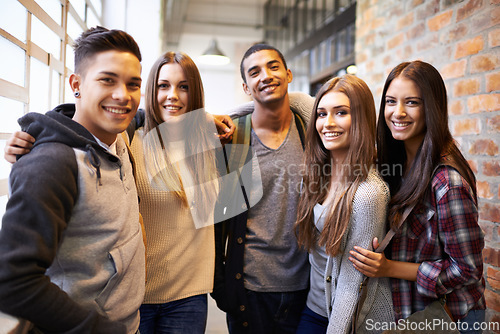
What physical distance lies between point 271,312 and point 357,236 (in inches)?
23.2

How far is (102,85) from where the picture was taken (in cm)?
99

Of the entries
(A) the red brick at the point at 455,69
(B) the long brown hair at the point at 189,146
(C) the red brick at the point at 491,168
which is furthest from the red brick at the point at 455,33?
(B) the long brown hair at the point at 189,146

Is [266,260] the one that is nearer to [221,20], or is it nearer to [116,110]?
[116,110]

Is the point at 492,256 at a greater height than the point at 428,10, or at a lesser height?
lesser

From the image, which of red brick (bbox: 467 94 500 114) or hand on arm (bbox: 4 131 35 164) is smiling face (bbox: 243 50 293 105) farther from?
hand on arm (bbox: 4 131 35 164)

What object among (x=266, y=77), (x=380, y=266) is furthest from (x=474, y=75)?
(x=380, y=266)

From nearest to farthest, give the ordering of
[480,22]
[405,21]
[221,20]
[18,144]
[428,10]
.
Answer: [18,144] < [480,22] < [428,10] < [405,21] < [221,20]

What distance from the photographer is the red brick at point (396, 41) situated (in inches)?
96.6

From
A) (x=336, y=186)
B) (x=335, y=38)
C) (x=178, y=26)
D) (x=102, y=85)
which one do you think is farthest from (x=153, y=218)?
(x=178, y=26)

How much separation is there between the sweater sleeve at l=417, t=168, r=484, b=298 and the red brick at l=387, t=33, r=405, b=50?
1517mm

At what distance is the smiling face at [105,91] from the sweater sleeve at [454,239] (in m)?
1.07

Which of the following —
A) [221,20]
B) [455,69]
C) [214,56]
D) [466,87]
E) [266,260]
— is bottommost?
[266,260]

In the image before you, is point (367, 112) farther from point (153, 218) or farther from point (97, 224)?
point (97, 224)

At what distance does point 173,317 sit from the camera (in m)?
1.44
